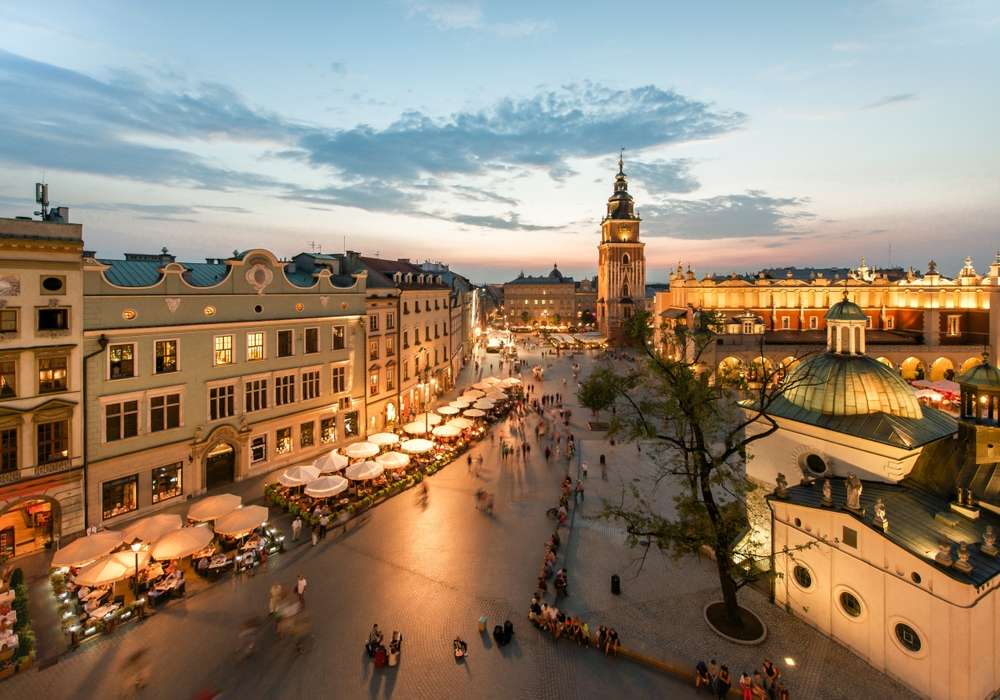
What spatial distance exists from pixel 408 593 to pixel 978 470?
63.5ft

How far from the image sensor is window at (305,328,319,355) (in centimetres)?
3112

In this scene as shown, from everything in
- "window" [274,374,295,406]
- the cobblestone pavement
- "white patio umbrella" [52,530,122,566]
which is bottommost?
the cobblestone pavement

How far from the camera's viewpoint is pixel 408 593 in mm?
17703

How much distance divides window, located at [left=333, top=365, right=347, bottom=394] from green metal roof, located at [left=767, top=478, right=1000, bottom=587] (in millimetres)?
26924

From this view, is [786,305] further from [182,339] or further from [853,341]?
[182,339]

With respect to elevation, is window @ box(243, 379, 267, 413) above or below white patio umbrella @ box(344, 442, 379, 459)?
above

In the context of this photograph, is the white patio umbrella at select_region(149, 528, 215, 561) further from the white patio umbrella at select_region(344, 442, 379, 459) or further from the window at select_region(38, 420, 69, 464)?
the white patio umbrella at select_region(344, 442, 379, 459)

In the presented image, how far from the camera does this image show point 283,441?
98.2 ft

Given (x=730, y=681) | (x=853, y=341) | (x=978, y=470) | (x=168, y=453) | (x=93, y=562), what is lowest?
(x=730, y=681)

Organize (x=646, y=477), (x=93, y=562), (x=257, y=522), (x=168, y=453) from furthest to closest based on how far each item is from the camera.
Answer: (x=646, y=477), (x=168, y=453), (x=257, y=522), (x=93, y=562)

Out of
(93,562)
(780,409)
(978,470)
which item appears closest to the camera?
(978,470)

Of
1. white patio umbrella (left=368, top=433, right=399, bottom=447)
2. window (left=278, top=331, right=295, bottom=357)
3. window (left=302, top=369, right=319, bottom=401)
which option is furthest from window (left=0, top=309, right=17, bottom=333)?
white patio umbrella (left=368, top=433, right=399, bottom=447)

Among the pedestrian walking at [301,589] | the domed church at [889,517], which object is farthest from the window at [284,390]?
the domed church at [889,517]

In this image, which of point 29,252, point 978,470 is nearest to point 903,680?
point 978,470
